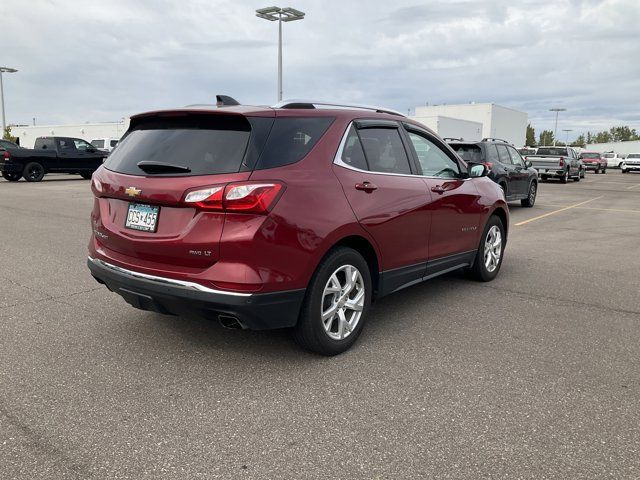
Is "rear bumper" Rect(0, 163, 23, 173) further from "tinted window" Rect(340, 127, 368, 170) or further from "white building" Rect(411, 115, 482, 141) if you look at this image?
"white building" Rect(411, 115, 482, 141)

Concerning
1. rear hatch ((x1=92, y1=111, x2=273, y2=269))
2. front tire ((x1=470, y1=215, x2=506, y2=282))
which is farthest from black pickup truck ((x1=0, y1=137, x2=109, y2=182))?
rear hatch ((x1=92, y1=111, x2=273, y2=269))

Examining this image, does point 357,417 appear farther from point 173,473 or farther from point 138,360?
point 138,360

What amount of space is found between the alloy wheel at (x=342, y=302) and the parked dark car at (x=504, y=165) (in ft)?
26.6

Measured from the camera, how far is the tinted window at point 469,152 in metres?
12.2

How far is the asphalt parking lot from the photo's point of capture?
2.55 meters

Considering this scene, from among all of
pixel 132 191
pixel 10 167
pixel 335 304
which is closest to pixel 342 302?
pixel 335 304

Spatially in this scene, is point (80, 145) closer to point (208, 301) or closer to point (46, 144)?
point (46, 144)

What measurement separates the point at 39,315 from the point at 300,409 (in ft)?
9.08

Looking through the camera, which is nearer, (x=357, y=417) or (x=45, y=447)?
(x=45, y=447)

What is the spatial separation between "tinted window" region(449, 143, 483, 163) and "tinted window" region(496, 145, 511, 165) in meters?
0.97

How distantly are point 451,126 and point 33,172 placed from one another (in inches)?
1478

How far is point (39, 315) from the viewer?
4566mm

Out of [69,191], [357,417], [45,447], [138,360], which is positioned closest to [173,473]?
[45,447]

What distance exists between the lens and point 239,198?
3.16 metres
